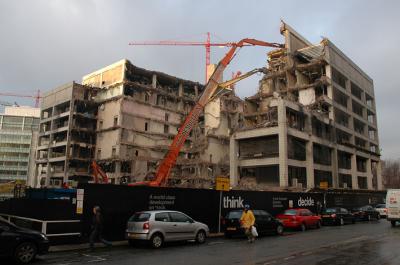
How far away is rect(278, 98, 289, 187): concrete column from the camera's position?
49.9m

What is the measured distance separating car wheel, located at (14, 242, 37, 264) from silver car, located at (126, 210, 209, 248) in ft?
15.2

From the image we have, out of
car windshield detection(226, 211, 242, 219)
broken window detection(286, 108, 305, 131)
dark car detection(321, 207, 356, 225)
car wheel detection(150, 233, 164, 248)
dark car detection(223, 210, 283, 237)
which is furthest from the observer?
broken window detection(286, 108, 305, 131)

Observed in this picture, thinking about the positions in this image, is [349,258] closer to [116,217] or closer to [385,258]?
[385,258]

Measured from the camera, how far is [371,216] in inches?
1553

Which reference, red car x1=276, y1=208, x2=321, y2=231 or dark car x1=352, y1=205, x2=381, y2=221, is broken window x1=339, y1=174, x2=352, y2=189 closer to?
dark car x1=352, y1=205, x2=381, y2=221

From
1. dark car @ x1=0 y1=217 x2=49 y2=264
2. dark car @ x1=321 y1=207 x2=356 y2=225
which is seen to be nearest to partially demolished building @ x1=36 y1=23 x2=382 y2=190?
dark car @ x1=321 y1=207 x2=356 y2=225

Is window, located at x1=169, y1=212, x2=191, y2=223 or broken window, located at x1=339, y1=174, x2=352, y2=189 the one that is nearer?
window, located at x1=169, y1=212, x2=191, y2=223

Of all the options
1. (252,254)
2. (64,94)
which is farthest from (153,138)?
(252,254)

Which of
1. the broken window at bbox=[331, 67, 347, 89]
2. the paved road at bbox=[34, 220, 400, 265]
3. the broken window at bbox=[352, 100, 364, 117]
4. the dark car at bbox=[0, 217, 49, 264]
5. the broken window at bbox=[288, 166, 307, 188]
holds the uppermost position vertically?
the broken window at bbox=[331, 67, 347, 89]

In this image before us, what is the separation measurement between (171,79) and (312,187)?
126ft

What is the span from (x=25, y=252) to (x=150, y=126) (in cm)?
6224

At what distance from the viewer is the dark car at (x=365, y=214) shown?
1461 inches

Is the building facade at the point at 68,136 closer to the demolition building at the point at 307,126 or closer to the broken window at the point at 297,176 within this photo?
the demolition building at the point at 307,126

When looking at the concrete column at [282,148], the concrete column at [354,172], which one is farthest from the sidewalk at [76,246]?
the concrete column at [354,172]
